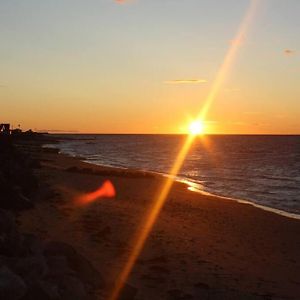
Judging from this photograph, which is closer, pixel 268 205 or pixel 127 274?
pixel 127 274

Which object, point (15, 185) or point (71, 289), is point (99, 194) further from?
point (71, 289)

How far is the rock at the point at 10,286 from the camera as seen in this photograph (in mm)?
6859

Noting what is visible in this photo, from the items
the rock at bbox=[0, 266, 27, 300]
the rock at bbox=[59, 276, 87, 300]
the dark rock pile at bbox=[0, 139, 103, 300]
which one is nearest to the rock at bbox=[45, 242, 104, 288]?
the dark rock pile at bbox=[0, 139, 103, 300]

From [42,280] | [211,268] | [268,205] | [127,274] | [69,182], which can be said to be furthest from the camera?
[69,182]

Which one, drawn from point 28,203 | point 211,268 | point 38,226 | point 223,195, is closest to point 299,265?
point 211,268

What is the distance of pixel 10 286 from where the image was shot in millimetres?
6922

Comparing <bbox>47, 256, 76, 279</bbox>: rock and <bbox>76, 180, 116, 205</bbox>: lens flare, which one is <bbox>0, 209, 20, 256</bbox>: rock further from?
<bbox>76, 180, 116, 205</bbox>: lens flare

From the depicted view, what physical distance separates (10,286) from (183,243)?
8303 mm

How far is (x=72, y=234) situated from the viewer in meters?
14.2

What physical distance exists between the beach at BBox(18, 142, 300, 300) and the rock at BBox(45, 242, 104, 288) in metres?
0.26

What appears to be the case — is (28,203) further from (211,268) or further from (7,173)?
(211,268)

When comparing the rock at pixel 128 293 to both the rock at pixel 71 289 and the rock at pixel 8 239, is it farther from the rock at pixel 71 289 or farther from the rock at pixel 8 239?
the rock at pixel 8 239

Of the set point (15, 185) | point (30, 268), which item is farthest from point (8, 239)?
point (15, 185)

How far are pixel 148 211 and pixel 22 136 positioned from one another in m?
109
